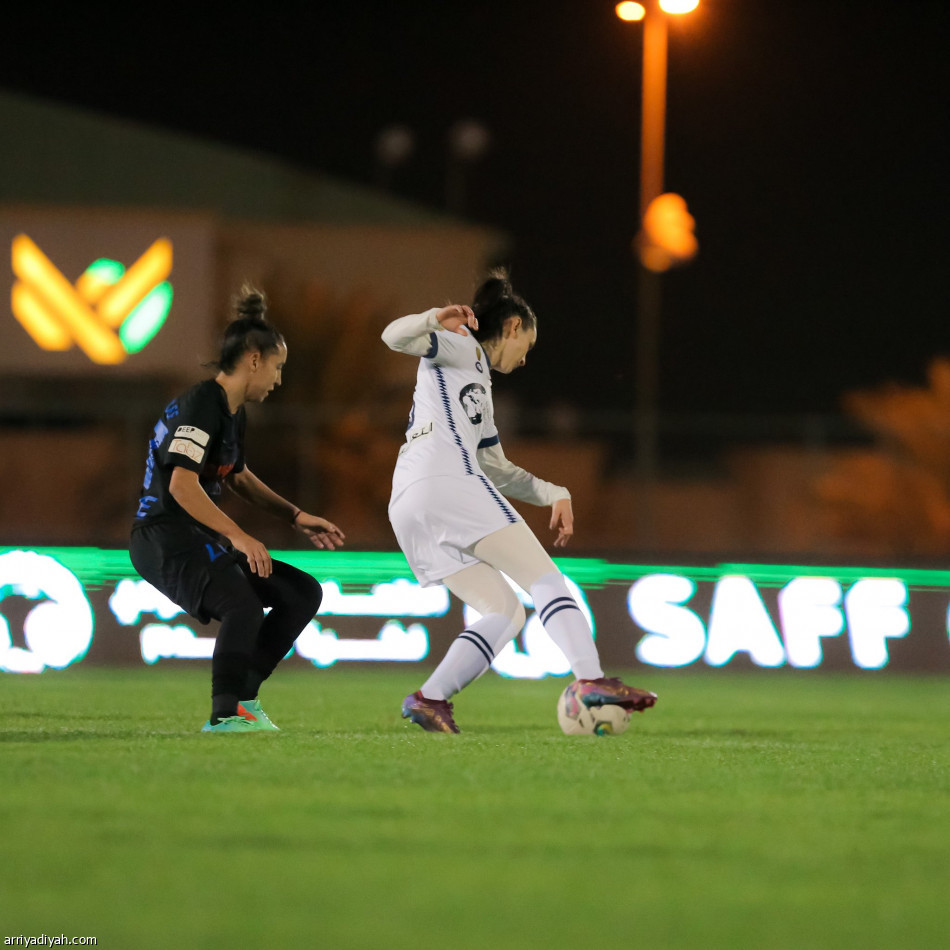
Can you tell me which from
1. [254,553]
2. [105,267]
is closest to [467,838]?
[254,553]

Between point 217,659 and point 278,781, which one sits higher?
point 217,659

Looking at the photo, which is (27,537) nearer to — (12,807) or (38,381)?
(12,807)

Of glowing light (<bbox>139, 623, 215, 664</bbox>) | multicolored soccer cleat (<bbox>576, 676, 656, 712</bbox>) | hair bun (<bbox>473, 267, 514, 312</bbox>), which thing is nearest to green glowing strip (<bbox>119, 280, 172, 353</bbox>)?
glowing light (<bbox>139, 623, 215, 664</bbox>)

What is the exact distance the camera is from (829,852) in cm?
443

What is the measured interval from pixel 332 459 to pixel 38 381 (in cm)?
937

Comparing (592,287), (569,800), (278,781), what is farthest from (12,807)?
(592,287)

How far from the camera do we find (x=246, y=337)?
22.3ft

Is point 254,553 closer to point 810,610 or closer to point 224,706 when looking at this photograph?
point 224,706

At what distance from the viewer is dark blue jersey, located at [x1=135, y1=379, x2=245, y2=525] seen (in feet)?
21.5

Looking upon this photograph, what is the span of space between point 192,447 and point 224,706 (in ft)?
3.28

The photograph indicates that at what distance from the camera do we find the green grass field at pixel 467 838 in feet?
11.5

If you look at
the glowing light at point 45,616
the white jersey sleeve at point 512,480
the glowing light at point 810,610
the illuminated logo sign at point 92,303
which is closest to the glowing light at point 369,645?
the glowing light at point 45,616

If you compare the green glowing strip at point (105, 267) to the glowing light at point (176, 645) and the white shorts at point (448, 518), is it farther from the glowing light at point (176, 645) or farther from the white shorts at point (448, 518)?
the white shorts at point (448, 518)

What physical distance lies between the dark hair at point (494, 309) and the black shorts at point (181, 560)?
1408mm
